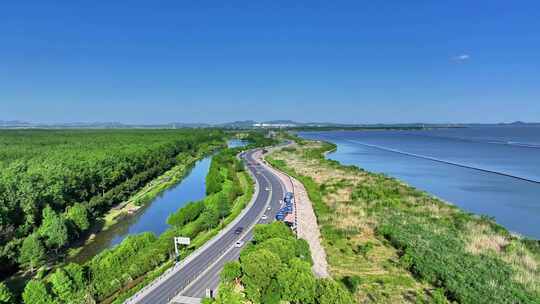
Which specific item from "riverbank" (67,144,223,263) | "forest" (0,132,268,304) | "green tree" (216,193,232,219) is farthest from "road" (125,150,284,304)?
"riverbank" (67,144,223,263)

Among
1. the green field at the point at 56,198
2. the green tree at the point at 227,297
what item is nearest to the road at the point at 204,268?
the green tree at the point at 227,297

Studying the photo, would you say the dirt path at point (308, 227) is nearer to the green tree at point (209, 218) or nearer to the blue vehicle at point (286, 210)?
the blue vehicle at point (286, 210)

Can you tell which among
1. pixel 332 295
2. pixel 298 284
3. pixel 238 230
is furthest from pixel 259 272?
pixel 238 230

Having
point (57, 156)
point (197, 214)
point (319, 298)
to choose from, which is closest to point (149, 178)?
point (57, 156)

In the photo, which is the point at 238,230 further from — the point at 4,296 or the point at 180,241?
the point at 4,296

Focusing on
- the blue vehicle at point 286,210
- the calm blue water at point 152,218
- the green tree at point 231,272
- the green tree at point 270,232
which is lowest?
the calm blue water at point 152,218

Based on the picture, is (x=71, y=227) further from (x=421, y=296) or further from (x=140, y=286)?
(x=421, y=296)

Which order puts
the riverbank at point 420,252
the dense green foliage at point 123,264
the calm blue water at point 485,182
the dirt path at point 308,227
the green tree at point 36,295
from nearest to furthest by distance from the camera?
the green tree at point 36,295, the dense green foliage at point 123,264, the riverbank at point 420,252, the dirt path at point 308,227, the calm blue water at point 485,182
